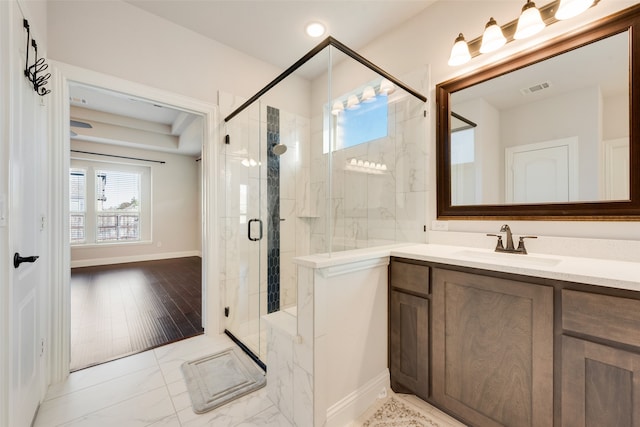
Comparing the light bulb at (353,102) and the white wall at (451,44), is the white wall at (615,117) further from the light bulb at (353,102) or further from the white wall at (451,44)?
the light bulb at (353,102)

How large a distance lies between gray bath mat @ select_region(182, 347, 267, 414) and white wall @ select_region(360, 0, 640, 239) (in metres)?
1.81

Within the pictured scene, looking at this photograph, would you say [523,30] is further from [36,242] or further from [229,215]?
[36,242]

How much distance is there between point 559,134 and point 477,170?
0.47 meters

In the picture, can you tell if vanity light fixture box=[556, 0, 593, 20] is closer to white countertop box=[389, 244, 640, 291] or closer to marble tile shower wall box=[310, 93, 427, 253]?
marble tile shower wall box=[310, 93, 427, 253]

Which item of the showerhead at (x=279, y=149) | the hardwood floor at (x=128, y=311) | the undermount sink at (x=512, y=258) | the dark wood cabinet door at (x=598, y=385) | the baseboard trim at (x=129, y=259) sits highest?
the showerhead at (x=279, y=149)

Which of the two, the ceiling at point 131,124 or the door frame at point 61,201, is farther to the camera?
the ceiling at point 131,124

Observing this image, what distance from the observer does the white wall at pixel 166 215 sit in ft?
17.7

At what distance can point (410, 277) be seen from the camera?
1.55 meters

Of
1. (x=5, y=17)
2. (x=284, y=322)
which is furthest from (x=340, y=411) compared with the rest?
(x=5, y=17)

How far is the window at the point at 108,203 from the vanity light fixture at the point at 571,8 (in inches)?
277

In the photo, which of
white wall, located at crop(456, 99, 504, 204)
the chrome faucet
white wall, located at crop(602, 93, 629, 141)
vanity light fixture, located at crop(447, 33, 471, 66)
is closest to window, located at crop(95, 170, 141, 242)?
vanity light fixture, located at crop(447, 33, 471, 66)

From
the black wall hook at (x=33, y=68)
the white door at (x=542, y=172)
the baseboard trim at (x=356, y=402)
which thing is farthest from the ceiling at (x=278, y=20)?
the baseboard trim at (x=356, y=402)

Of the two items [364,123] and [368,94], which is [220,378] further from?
[368,94]

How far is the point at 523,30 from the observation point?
150cm
